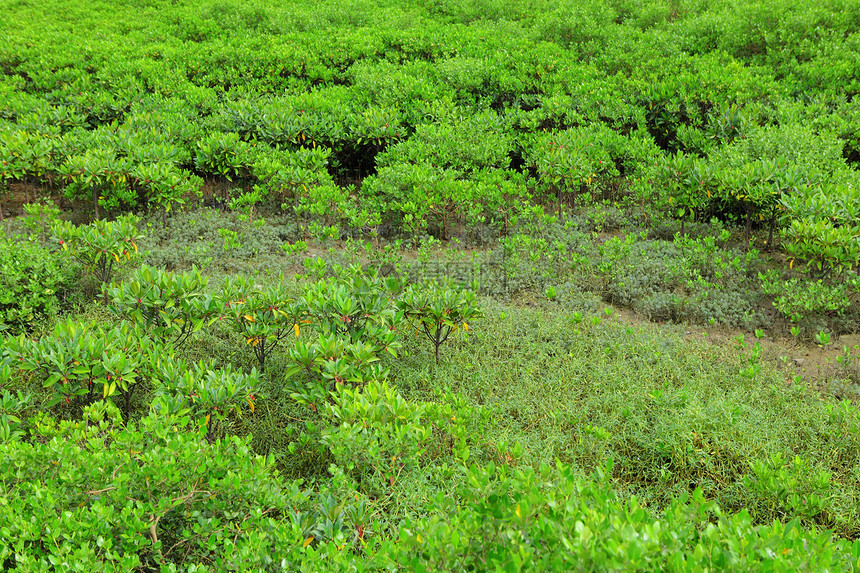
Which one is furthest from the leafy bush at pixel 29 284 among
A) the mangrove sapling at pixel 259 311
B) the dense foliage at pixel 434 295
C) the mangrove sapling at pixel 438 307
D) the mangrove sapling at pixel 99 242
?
the mangrove sapling at pixel 438 307

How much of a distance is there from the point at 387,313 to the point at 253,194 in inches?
173

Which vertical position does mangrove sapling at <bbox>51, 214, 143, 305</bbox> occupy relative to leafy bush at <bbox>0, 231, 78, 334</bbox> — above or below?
above

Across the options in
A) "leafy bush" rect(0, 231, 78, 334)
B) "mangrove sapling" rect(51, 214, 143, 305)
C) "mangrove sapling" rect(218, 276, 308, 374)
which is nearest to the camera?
"mangrove sapling" rect(218, 276, 308, 374)

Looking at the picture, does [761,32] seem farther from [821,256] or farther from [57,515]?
[57,515]

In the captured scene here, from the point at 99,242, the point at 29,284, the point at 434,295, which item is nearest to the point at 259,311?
the point at 434,295

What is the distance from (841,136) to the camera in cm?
834

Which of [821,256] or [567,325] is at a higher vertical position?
[821,256]

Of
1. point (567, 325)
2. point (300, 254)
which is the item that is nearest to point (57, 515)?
point (567, 325)

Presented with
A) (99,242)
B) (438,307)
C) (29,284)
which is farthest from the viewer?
(99,242)

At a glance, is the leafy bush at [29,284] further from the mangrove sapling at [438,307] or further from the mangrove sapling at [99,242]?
the mangrove sapling at [438,307]

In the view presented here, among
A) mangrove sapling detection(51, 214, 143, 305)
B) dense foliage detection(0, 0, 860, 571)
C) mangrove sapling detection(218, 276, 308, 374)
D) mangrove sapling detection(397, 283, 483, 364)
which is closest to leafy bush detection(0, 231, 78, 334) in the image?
dense foliage detection(0, 0, 860, 571)

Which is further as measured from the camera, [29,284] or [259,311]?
[29,284]

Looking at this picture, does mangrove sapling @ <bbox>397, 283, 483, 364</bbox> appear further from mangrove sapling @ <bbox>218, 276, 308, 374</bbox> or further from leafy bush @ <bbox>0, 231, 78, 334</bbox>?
leafy bush @ <bbox>0, 231, 78, 334</bbox>

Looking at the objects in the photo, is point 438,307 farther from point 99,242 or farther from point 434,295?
point 99,242
